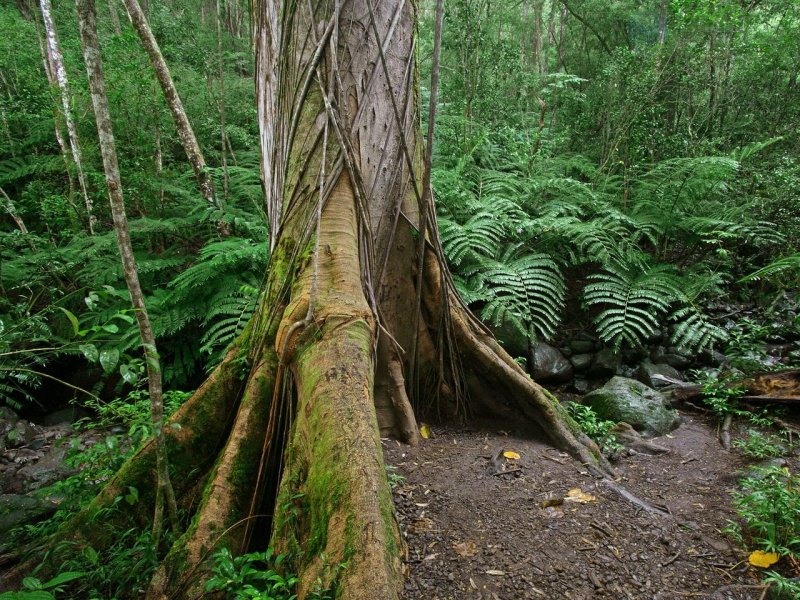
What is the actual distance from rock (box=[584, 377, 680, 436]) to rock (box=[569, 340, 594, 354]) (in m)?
1.08

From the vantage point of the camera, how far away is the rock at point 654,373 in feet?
18.2

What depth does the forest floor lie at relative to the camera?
2115 millimetres

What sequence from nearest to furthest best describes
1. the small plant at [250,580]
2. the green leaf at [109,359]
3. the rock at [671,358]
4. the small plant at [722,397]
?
the small plant at [250,580]
the green leaf at [109,359]
the small plant at [722,397]
the rock at [671,358]

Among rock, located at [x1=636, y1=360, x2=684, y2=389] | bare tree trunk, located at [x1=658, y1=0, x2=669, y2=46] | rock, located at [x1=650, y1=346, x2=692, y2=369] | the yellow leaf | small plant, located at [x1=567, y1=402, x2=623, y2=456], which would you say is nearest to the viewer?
the yellow leaf

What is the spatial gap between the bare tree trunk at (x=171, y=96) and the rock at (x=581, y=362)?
5066 mm

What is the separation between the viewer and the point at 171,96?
626 centimetres

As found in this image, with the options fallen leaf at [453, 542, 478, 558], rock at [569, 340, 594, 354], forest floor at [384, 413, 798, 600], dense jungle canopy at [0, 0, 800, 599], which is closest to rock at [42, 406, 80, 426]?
dense jungle canopy at [0, 0, 800, 599]

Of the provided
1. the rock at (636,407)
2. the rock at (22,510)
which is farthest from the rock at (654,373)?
the rock at (22,510)

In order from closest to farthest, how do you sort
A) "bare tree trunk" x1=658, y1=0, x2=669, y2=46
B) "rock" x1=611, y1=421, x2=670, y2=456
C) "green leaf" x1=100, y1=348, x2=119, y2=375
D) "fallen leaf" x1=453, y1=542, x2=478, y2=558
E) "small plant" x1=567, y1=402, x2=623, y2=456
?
"green leaf" x1=100, y1=348, x2=119, y2=375
"fallen leaf" x1=453, y1=542, x2=478, y2=558
"small plant" x1=567, y1=402, x2=623, y2=456
"rock" x1=611, y1=421, x2=670, y2=456
"bare tree trunk" x1=658, y1=0, x2=669, y2=46

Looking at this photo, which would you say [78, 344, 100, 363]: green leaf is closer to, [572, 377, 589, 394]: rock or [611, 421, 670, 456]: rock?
[611, 421, 670, 456]: rock

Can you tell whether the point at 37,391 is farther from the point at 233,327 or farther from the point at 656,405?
the point at 656,405

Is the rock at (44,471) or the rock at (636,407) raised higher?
the rock at (636,407)

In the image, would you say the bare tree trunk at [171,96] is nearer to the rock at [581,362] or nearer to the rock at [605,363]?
the rock at [581,362]

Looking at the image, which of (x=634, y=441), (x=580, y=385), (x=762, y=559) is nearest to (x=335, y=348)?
(x=762, y=559)
